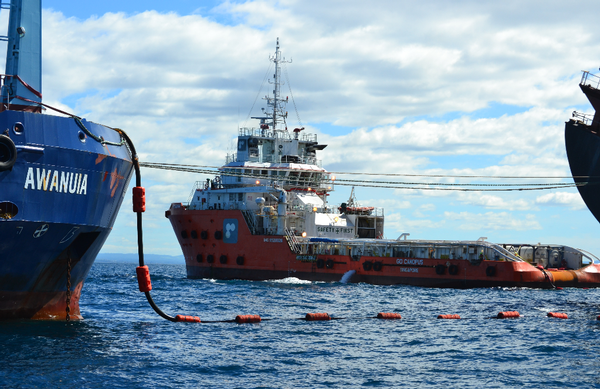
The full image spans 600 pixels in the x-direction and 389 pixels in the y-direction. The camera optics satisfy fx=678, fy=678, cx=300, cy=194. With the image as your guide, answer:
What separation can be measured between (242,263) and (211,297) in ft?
40.3

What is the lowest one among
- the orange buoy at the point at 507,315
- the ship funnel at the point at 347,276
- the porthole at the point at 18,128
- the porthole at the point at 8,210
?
the orange buoy at the point at 507,315

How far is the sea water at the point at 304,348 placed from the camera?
13.7 meters

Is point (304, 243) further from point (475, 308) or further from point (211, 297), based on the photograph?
point (475, 308)

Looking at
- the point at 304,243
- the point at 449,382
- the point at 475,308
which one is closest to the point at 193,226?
the point at 304,243

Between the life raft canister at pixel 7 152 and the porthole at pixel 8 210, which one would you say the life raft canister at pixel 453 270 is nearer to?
the porthole at pixel 8 210

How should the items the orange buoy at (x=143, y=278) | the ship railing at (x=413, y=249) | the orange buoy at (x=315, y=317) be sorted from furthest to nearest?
the ship railing at (x=413, y=249), the orange buoy at (x=315, y=317), the orange buoy at (x=143, y=278)

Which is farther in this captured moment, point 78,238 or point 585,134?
point 585,134

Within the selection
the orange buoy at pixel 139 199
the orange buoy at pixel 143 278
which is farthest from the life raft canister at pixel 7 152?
the orange buoy at pixel 143 278

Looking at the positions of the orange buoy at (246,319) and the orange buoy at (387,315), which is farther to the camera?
the orange buoy at (387,315)

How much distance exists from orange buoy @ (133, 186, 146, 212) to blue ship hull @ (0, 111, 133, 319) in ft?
3.18

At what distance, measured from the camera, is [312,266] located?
40.1 meters

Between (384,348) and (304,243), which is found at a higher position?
(304,243)

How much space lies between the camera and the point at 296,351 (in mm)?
16750

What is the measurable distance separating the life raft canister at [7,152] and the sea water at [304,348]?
4.11m
